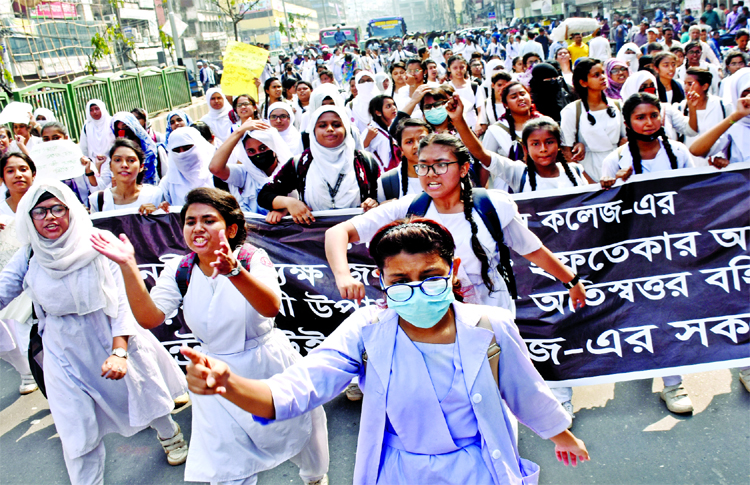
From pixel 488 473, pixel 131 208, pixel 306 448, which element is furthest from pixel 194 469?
pixel 131 208

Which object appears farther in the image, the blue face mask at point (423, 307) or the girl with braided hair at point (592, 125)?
the girl with braided hair at point (592, 125)

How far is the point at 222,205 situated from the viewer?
9.34 ft

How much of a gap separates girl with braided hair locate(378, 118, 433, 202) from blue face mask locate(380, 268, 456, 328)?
1991mm

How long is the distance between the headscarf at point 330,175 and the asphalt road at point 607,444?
1.25 metres

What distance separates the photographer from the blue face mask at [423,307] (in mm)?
1919

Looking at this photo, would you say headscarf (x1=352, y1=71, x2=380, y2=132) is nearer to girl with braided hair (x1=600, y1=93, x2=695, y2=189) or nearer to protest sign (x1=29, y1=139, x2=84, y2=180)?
protest sign (x1=29, y1=139, x2=84, y2=180)

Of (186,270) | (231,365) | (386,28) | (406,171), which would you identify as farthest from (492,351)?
(386,28)

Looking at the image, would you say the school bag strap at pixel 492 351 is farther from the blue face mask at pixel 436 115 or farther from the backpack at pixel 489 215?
the blue face mask at pixel 436 115

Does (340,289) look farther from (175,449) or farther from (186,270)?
(175,449)

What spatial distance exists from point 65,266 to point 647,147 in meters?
3.33

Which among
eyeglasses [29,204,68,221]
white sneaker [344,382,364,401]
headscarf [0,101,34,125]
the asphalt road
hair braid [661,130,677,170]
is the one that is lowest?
the asphalt road

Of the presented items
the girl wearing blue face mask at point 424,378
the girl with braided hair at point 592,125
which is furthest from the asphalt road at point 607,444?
the girl with braided hair at point 592,125

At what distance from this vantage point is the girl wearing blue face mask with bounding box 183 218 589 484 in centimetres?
191

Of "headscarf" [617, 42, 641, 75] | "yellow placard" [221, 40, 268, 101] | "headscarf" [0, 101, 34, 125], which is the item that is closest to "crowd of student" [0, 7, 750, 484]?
"yellow placard" [221, 40, 268, 101]
